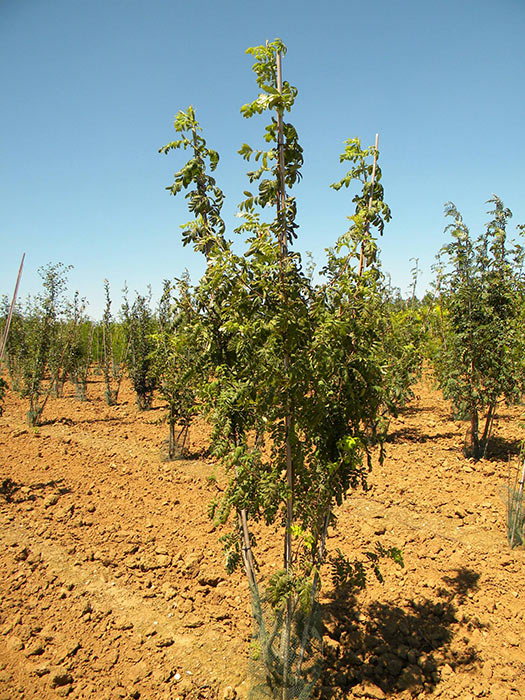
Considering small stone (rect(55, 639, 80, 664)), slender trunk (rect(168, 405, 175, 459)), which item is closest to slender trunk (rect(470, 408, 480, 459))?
slender trunk (rect(168, 405, 175, 459))

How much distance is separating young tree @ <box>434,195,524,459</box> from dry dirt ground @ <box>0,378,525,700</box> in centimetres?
137

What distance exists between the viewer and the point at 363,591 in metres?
4.57

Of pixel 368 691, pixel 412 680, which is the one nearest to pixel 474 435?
pixel 412 680

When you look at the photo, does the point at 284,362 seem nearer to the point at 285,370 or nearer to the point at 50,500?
the point at 285,370

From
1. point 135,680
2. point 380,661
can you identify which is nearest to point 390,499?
point 380,661

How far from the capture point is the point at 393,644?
3.82 meters

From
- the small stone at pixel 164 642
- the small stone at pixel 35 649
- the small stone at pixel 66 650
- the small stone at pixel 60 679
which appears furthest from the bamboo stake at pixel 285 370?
the small stone at pixel 35 649

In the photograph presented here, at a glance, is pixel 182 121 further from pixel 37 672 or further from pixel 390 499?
pixel 390 499

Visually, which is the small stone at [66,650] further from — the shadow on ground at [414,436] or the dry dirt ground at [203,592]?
the shadow on ground at [414,436]

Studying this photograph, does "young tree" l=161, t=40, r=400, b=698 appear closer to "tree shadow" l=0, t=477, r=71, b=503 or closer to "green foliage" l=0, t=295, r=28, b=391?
"tree shadow" l=0, t=477, r=71, b=503

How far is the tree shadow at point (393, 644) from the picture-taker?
3.46 meters

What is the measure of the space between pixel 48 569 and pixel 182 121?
5094mm

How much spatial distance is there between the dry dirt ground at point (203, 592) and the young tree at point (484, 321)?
4.49ft

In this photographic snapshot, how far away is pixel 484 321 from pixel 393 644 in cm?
593
